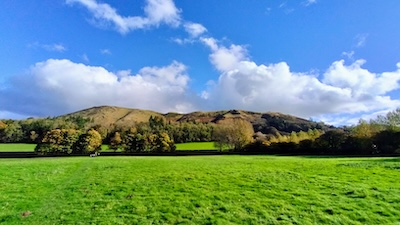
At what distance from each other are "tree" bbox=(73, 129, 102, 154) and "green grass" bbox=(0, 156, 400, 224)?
271 feet

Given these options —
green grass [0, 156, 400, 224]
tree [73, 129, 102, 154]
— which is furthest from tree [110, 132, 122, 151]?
green grass [0, 156, 400, 224]

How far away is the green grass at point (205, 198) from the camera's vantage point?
16.8 meters

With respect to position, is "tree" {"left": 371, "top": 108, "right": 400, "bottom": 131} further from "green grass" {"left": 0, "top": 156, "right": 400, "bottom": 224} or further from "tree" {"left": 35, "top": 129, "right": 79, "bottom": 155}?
"tree" {"left": 35, "top": 129, "right": 79, "bottom": 155}

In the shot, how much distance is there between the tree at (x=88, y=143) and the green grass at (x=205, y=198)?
8252 centimetres

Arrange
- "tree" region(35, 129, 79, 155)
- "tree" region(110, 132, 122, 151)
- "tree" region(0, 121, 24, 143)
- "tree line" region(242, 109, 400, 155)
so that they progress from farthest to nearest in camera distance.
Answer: "tree" region(0, 121, 24, 143)
"tree" region(110, 132, 122, 151)
"tree" region(35, 129, 79, 155)
"tree line" region(242, 109, 400, 155)

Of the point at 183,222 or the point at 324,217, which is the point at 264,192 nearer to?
the point at 324,217

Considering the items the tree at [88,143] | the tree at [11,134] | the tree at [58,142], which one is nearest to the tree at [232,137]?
the tree at [88,143]

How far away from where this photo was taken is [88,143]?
356 feet

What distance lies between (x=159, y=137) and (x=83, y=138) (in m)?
27.2

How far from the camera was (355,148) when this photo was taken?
97750mm

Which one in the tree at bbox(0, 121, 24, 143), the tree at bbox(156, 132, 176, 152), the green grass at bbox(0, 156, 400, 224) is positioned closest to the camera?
the green grass at bbox(0, 156, 400, 224)

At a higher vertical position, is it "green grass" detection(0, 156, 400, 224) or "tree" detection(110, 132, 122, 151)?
"tree" detection(110, 132, 122, 151)

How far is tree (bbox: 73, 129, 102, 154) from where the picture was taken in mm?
108188

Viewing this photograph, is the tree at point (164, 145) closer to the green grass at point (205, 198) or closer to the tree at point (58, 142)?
the tree at point (58, 142)
